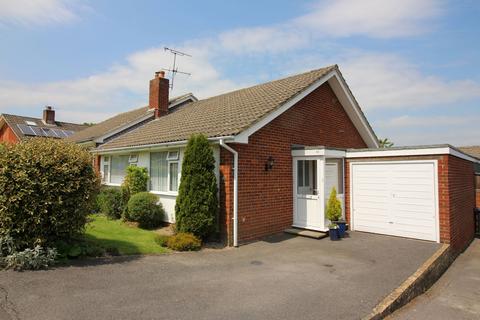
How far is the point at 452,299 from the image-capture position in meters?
6.44

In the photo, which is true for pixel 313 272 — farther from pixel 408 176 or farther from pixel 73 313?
pixel 408 176

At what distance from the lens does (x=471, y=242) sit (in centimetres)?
1234

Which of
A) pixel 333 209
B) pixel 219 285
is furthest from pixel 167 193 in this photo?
pixel 219 285

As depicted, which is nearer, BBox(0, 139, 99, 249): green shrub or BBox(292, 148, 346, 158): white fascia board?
BBox(0, 139, 99, 249): green shrub

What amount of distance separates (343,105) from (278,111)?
17.4ft

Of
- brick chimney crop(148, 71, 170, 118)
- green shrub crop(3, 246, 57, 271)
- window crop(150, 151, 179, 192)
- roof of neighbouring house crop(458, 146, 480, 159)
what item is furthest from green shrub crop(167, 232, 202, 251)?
roof of neighbouring house crop(458, 146, 480, 159)

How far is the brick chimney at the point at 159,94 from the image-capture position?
1873 centimetres

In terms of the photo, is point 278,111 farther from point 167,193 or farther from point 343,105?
point 343,105

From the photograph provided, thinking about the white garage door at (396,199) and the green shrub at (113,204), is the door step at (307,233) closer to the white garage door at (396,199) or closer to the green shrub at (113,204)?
the white garage door at (396,199)

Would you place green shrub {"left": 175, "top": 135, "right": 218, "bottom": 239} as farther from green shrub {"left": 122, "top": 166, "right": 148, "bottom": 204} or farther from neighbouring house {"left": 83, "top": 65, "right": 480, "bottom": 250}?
green shrub {"left": 122, "top": 166, "right": 148, "bottom": 204}

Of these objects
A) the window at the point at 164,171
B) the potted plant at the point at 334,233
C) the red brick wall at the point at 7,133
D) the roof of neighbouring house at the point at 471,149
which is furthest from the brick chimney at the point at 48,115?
the roof of neighbouring house at the point at 471,149

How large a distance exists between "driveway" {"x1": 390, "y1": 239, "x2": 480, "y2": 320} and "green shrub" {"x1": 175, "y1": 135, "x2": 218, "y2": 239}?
16.7 feet

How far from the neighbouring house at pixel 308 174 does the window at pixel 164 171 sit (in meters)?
0.04

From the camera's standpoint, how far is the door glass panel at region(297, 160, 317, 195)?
439 inches
